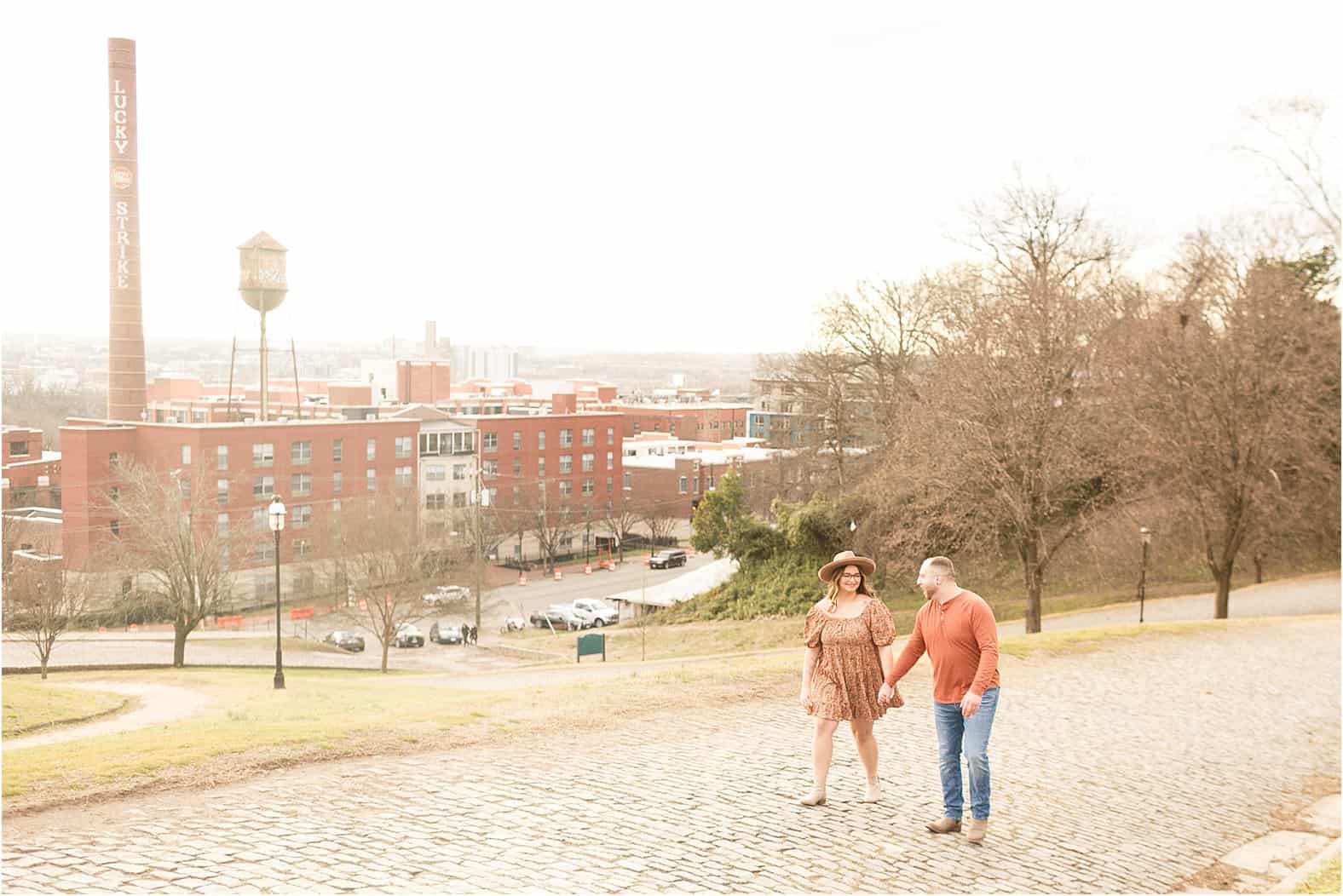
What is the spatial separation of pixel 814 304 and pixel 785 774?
25.2 m

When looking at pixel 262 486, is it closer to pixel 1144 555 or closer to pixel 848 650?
pixel 1144 555

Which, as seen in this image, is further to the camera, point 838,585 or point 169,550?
point 169,550

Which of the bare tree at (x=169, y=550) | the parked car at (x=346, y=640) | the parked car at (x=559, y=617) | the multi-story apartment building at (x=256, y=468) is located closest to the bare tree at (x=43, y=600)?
the multi-story apartment building at (x=256, y=468)

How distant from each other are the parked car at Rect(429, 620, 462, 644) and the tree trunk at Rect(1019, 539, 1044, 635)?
52.5ft

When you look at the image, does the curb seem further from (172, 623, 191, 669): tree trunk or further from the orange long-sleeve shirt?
(172, 623, 191, 669): tree trunk

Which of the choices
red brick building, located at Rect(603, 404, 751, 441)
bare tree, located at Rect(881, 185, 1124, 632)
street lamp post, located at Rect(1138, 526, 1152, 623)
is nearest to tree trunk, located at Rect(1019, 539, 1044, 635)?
bare tree, located at Rect(881, 185, 1124, 632)

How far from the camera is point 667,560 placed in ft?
86.1

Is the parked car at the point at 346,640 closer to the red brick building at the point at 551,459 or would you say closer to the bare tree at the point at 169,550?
the bare tree at the point at 169,550

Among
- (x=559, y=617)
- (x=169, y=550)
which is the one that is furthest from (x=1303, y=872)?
(x=169, y=550)

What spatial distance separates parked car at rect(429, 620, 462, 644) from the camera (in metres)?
27.6

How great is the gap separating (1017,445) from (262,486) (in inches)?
795

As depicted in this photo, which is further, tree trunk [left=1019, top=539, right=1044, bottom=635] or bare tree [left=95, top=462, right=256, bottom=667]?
bare tree [left=95, top=462, right=256, bottom=667]

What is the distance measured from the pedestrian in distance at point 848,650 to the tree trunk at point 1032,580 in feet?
34.0

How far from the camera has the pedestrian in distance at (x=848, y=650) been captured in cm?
526
